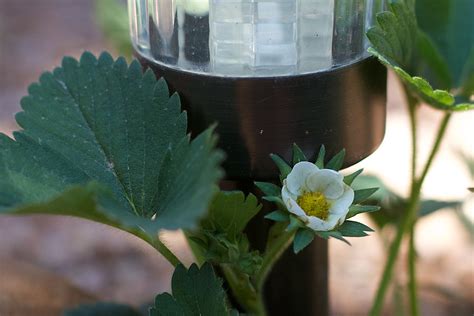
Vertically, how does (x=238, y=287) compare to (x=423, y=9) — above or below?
below

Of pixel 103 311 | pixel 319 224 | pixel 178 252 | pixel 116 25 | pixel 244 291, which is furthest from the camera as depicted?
pixel 178 252

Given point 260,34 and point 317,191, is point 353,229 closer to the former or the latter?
point 317,191

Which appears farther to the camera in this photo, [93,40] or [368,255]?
[93,40]

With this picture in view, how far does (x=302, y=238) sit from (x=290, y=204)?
24 millimetres

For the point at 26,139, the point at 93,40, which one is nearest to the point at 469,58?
the point at 26,139

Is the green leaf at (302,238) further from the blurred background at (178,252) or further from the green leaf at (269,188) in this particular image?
the blurred background at (178,252)

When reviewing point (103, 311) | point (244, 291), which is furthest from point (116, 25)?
point (244, 291)

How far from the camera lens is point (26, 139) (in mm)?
618

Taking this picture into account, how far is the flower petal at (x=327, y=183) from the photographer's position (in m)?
0.59

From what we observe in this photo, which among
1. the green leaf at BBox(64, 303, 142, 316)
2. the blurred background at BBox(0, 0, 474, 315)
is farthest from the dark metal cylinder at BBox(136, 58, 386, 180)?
the blurred background at BBox(0, 0, 474, 315)

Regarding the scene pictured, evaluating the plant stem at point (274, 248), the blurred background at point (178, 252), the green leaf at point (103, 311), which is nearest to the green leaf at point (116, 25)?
the blurred background at point (178, 252)

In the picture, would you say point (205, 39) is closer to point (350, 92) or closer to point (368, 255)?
point (350, 92)

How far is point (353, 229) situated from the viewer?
586 millimetres

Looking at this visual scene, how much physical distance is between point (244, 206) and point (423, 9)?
0.91 ft
